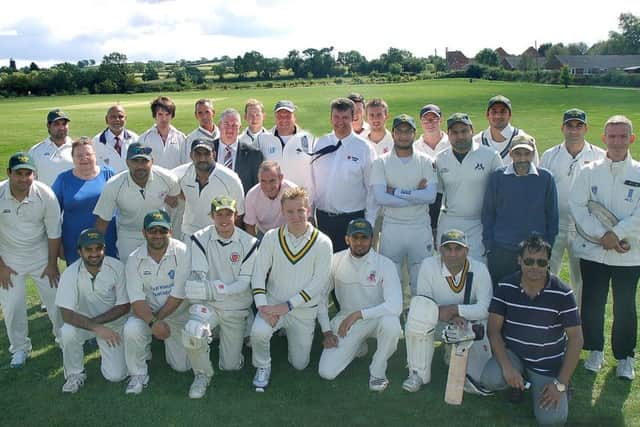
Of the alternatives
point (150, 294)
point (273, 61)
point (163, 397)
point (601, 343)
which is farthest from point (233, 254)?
point (273, 61)

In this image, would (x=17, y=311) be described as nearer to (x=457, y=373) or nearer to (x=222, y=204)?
(x=222, y=204)

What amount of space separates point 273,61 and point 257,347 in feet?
300

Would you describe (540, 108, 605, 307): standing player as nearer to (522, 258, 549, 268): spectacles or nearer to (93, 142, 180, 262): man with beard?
(522, 258, 549, 268): spectacles

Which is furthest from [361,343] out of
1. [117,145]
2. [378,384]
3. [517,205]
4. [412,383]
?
[117,145]

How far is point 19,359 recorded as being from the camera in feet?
20.8

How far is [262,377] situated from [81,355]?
71.8 inches

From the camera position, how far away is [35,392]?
5773mm

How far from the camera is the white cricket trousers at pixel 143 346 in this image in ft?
19.1

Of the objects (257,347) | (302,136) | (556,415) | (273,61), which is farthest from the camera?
(273,61)

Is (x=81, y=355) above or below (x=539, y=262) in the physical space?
below

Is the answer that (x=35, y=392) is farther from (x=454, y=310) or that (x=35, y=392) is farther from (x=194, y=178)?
(x=454, y=310)

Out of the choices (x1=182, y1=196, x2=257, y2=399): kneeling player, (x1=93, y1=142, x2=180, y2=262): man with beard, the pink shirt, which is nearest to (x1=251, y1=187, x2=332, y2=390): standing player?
(x1=182, y1=196, x2=257, y2=399): kneeling player

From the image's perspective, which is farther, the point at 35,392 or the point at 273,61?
the point at 273,61

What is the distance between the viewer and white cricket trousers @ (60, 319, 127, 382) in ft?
19.2
